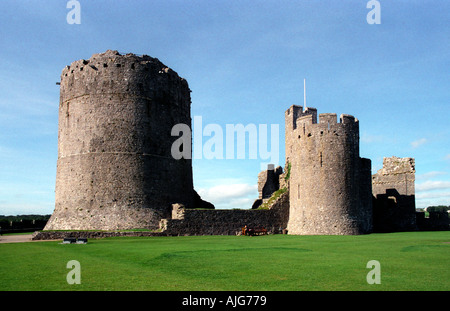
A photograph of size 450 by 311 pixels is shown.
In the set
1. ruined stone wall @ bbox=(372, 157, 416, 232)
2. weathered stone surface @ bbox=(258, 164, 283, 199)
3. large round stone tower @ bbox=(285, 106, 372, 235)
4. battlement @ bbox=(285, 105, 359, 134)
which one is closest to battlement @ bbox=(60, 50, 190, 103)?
weathered stone surface @ bbox=(258, 164, 283, 199)

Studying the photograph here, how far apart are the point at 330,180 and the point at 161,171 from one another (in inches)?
529

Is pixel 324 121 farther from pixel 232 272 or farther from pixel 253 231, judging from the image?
pixel 232 272

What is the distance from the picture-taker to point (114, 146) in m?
30.9

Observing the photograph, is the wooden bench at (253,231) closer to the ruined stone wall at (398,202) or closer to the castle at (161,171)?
the castle at (161,171)

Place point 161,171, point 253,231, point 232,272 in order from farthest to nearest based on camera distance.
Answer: point 161,171 → point 253,231 → point 232,272

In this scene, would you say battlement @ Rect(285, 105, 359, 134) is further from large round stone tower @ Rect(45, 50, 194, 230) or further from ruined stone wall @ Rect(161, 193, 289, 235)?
large round stone tower @ Rect(45, 50, 194, 230)

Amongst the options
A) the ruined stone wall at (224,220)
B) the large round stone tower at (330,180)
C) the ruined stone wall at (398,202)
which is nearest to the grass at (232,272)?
the large round stone tower at (330,180)

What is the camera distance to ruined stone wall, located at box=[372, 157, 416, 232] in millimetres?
32875

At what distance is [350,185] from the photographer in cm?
2727

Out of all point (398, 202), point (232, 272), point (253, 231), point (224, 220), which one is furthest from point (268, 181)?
point (232, 272)

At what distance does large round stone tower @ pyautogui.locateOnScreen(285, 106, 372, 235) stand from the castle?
0.22 feet
